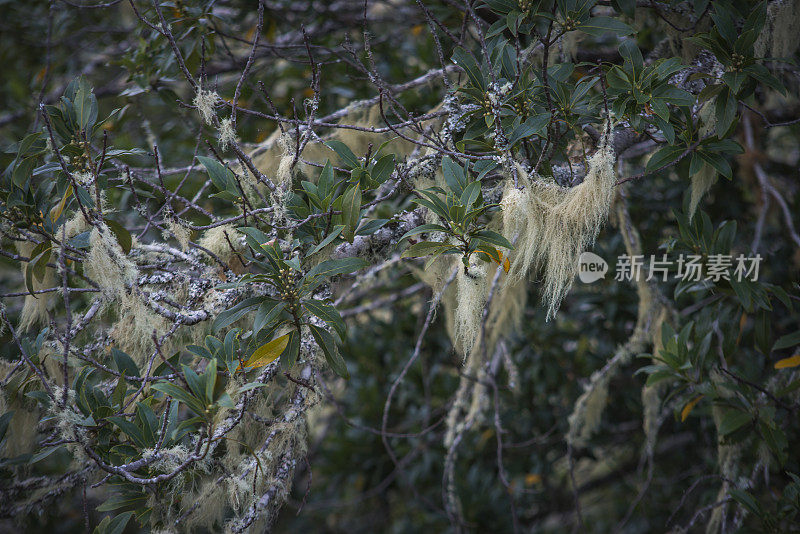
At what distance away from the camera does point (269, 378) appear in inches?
52.5

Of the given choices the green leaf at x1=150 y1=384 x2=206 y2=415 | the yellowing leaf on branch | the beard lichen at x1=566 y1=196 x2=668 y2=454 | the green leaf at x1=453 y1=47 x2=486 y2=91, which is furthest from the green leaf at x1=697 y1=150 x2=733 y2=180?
the yellowing leaf on branch

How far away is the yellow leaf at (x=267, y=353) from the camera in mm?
1236

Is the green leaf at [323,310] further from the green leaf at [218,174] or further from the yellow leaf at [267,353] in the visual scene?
the green leaf at [218,174]

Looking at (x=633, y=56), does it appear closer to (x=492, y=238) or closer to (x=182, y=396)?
(x=492, y=238)

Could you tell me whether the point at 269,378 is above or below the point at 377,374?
above

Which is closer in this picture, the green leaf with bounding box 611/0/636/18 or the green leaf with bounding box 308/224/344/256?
the green leaf with bounding box 308/224/344/256

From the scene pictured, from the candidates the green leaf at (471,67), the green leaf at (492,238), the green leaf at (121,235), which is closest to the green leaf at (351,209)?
the green leaf at (492,238)

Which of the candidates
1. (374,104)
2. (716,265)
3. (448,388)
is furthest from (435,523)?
(374,104)

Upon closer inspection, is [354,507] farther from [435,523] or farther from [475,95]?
[475,95]

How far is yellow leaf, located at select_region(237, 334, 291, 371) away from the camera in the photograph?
1236 millimetres

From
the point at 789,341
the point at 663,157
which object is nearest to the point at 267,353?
the point at 663,157

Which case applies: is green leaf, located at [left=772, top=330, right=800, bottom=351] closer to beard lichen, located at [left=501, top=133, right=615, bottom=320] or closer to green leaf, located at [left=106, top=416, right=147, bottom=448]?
beard lichen, located at [left=501, top=133, right=615, bottom=320]

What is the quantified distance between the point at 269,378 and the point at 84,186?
63 centimetres

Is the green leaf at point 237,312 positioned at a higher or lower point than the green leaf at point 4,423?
higher
